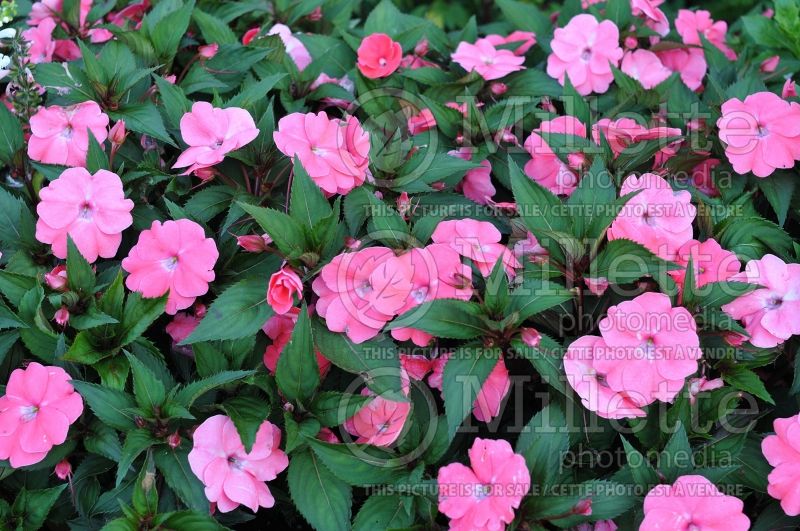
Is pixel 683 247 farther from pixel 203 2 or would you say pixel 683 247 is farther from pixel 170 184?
pixel 203 2

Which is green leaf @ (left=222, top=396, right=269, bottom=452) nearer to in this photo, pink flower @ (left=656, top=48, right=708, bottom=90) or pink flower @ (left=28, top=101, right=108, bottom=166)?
pink flower @ (left=28, top=101, right=108, bottom=166)

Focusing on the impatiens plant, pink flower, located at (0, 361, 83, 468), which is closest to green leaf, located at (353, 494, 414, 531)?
the impatiens plant

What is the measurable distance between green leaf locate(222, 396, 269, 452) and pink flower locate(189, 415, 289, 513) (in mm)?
26

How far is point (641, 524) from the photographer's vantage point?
1.67 meters

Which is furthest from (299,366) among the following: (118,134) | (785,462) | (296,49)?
(296,49)

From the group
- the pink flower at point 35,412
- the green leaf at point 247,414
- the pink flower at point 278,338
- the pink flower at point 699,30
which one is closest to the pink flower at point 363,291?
the pink flower at point 278,338

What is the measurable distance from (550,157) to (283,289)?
891mm

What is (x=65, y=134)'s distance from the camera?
219 cm

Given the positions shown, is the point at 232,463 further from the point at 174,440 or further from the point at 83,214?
the point at 83,214

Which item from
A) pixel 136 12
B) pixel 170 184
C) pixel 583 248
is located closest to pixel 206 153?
pixel 170 184

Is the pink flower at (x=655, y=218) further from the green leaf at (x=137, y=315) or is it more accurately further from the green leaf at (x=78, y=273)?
the green leaf at (x=78, y=273)

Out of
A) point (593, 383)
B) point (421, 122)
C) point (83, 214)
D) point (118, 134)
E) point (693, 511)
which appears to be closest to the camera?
point (693, 511)

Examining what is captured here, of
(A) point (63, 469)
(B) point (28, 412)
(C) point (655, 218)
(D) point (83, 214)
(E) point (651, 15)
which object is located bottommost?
(A) point (63, 469)

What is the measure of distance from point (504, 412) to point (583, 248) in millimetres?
441
